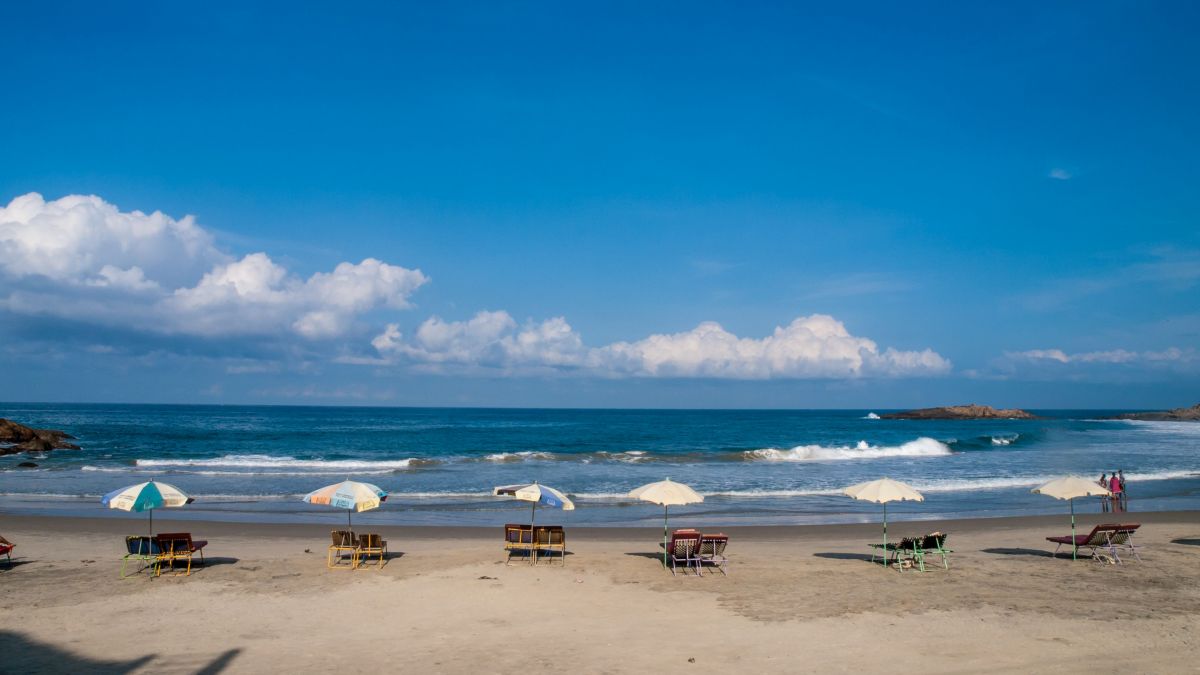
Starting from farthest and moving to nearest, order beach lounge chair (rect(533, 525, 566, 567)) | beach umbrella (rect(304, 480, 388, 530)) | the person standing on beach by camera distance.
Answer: the person standing on beach, beach lounge chair (rect(533, 525, 566, 567)), beach umbrella (rect(304, 480, 388, 530))

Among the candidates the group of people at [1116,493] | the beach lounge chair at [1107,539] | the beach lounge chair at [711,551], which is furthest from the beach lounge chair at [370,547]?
the group of people at [1116,493]

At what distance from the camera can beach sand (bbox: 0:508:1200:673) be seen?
852 cm

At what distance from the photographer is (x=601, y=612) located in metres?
10.8

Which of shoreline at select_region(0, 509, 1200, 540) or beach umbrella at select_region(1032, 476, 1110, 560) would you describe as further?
shoreline at select_region(0, 509, 1200, 540)

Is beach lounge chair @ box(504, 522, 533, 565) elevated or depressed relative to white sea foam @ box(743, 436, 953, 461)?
elevated

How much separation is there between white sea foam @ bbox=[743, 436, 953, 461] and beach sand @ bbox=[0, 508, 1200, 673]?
31.5 m

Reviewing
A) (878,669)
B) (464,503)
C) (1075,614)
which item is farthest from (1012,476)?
(878,669)

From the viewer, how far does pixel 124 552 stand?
607 inches

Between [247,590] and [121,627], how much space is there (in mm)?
2273

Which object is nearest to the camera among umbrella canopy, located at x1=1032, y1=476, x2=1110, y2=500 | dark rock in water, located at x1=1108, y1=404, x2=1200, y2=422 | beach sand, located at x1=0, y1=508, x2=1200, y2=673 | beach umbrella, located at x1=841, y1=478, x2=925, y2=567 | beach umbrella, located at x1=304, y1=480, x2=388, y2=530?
beach sand, located at x1=0, y1=508, x2=1200, y2=673

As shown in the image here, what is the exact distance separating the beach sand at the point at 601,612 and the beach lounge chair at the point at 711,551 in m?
0.33

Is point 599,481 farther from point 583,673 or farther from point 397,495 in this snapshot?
point 583,673

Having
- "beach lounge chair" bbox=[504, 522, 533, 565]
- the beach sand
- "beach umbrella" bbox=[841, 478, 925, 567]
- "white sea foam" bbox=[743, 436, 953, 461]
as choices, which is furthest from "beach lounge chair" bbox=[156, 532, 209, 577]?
"white sea foam" bbox=[743, 436, 953, 461]

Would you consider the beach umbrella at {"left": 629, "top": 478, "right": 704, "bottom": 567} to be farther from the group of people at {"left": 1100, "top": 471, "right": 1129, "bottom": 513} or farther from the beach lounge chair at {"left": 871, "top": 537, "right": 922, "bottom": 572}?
the group of people at {"left": 1100, "top": 471, "right": 1129, "bottom": 513}
